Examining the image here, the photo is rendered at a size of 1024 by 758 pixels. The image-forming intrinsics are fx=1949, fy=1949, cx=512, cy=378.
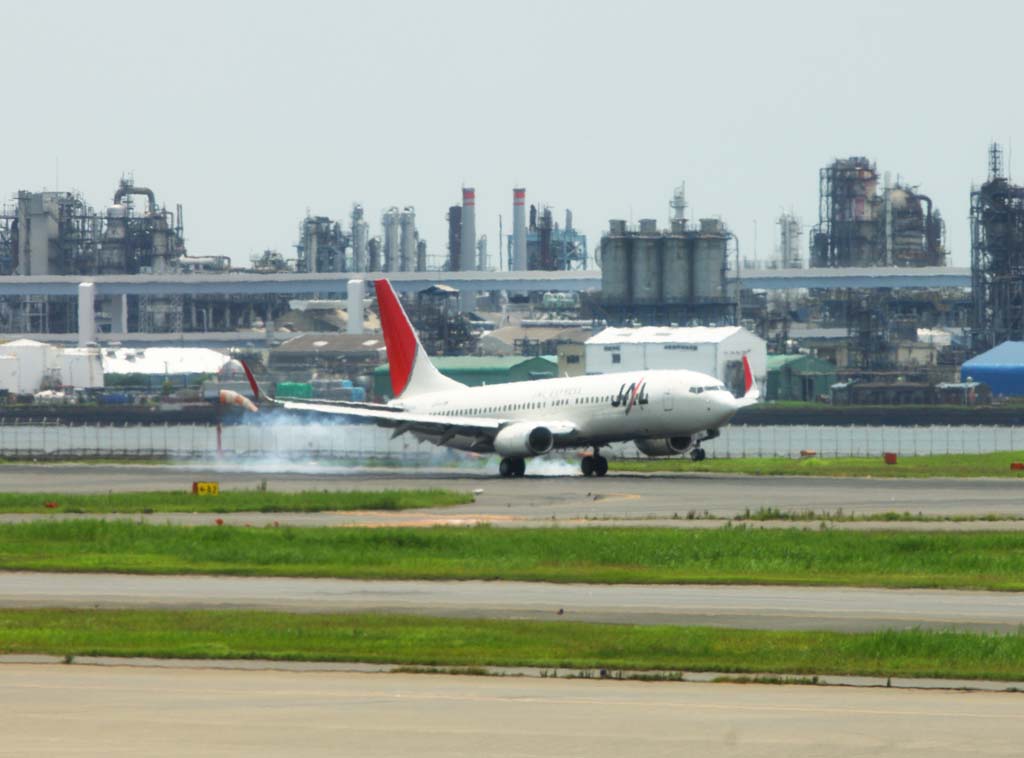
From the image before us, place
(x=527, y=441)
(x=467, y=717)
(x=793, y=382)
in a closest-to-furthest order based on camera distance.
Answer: (x=467, y=717) < (x=527, y=441) < (x=793, y=382)

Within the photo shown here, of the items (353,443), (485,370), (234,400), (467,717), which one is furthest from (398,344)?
(485,370)

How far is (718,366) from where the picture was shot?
583 ft

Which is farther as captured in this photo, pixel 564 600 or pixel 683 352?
pixel 683 352

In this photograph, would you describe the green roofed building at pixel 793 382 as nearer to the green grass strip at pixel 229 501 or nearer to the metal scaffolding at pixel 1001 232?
the metal scaffolding at pixel 1001 232

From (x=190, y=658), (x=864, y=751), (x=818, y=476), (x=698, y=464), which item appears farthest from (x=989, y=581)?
(x=698, y=464)

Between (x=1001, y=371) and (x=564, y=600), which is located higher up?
(x=1001, y=371)

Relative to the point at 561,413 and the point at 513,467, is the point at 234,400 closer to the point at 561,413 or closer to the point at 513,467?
the point at 513,467

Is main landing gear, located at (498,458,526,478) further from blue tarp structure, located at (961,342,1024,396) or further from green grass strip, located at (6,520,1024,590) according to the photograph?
blue tarp structure, located at (961,342,1024,396)

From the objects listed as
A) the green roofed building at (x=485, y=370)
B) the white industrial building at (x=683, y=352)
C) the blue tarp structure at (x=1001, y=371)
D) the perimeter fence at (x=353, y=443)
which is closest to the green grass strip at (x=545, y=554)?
the perimeter fence at (x=353, y=443)

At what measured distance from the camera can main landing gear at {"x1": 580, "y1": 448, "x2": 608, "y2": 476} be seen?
80750 millimetres

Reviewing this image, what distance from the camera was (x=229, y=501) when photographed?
63156 millimetres

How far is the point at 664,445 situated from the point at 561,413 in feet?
14.6

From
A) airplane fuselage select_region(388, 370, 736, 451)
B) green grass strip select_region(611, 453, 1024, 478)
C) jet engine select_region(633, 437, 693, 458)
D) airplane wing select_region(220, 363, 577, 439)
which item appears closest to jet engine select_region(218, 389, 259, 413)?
airplane wing select_region(220, 363, 577, 439)

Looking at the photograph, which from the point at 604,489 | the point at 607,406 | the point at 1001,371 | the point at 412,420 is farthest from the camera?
the point at 1001,371
